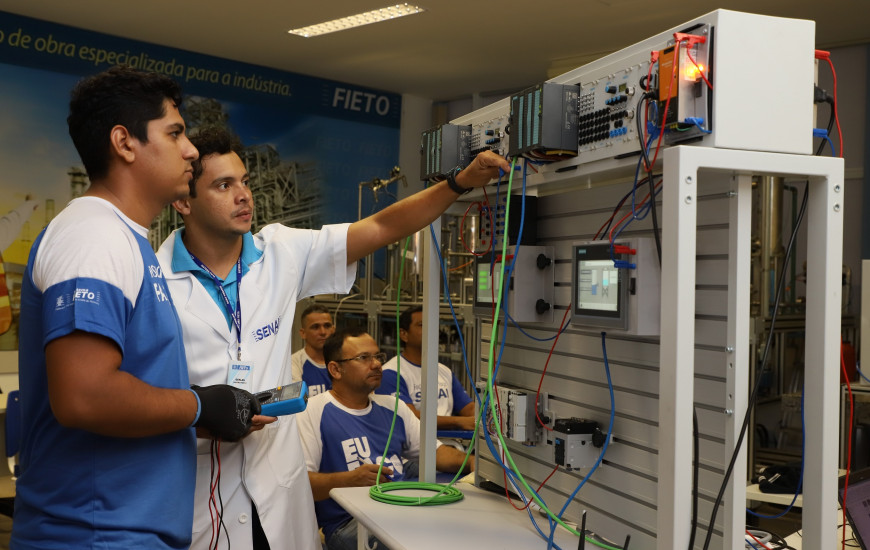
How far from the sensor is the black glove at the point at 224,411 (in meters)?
1.57

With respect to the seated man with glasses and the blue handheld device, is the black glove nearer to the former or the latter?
the blue handheld device

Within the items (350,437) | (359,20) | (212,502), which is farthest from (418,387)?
(359,20)

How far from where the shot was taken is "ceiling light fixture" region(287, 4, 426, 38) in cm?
605

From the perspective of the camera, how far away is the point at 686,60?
4.99 feet

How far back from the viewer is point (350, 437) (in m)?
3.42

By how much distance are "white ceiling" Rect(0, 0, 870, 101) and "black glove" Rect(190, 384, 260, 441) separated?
4.71m

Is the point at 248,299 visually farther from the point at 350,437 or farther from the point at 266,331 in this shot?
the point at 350,437

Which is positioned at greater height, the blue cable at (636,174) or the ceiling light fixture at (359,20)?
the ceiling light fixture at (359,20)

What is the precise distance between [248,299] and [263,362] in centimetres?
17

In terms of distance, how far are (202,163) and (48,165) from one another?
4.93 metres

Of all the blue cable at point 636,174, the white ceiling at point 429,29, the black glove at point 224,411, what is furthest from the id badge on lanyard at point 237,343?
the white ceiling at point 429,29

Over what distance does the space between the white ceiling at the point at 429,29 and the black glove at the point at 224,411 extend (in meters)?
4.71

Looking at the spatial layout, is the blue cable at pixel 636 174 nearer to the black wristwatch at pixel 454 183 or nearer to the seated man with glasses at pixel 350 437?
the black wristwatch at pixel 454 183

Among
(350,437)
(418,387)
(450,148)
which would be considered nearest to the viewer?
(450,148)
